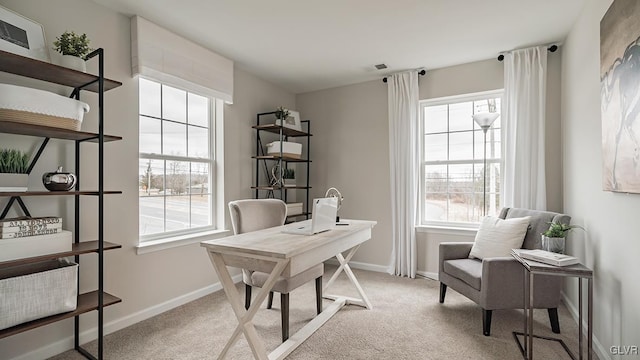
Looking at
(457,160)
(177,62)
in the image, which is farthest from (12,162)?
(457,160)

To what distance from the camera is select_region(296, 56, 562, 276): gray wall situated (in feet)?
12.2

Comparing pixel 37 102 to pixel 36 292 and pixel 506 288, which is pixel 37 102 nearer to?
pixel 36 292

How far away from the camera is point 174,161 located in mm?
3152

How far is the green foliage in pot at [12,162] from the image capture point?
1808 millimetres

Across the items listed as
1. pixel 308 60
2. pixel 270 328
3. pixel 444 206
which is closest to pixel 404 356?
pixel 270 328

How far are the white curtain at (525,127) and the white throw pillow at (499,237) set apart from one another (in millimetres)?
603

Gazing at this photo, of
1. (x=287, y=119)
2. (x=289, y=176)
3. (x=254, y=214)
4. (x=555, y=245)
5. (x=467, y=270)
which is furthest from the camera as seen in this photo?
(x=289, y=176)

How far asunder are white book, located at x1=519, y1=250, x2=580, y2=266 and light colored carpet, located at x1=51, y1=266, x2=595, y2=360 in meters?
0.68

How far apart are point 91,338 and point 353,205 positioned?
10.1 ft

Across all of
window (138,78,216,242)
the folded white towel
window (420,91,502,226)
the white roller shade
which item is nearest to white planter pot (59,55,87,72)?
the folded white towel

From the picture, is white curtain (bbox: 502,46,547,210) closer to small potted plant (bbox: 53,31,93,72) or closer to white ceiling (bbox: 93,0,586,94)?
white ceiling (bbox: 93,0,586,94)

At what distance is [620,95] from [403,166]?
7.58 ft

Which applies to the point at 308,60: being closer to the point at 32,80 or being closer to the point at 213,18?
the point at 213,18

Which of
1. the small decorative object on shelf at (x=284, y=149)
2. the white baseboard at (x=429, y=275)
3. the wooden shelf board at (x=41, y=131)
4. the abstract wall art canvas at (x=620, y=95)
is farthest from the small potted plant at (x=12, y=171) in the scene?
the white baseboard at (x=429, y=275)
